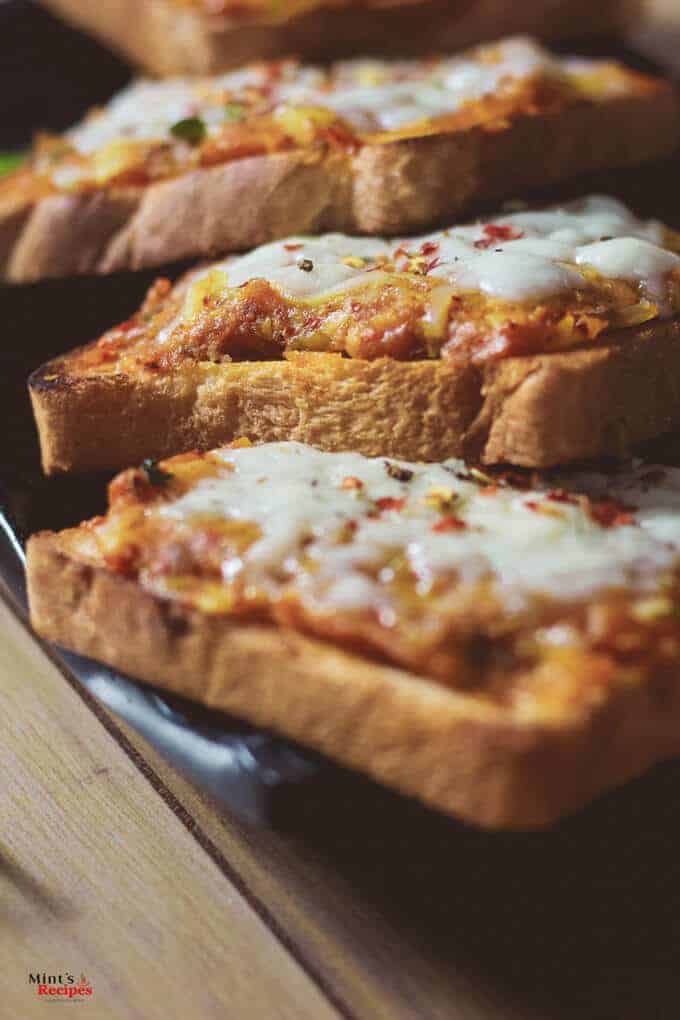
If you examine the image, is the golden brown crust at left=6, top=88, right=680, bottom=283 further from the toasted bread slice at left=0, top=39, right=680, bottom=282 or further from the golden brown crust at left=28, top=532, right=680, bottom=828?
the golden brown crust at left=28, top=532, right=680, bottom=828

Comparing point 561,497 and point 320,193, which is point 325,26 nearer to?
point 320,193

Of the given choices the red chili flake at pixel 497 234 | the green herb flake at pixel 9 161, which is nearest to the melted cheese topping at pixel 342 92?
the green herb flake at pixel 9 161

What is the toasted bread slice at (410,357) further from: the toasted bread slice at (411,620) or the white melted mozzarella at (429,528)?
the toasted bread slice at (411,620)

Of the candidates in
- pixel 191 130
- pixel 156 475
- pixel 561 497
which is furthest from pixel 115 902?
pixel 191 130

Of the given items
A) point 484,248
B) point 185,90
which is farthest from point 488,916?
point 185,90

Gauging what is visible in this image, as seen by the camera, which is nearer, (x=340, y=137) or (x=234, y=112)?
(x=340, y=137)

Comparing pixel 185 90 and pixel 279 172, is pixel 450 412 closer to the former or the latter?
pixel 279 172
